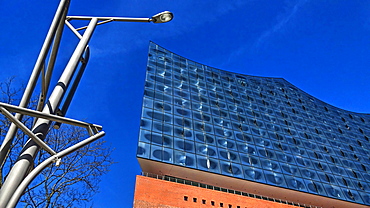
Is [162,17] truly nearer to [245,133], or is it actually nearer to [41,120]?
[41,120]

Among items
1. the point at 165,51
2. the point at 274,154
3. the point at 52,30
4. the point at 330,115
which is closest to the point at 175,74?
the point at 165,51

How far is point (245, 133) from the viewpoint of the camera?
2941 cm

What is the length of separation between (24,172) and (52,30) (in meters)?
1.56

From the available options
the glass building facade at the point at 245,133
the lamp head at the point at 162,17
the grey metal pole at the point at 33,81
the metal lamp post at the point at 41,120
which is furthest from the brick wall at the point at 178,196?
the grey metal pole at the point at 33,81

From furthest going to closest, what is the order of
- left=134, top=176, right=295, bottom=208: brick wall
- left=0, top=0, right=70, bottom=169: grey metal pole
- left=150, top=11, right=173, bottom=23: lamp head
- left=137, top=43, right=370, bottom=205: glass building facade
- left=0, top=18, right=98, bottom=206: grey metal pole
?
left=137, top=43, right=370, bottom=205: glass building facade → left=134, top=176, right=295, bottom=208: brick wall → left=150, top=11, right=173, bottom=23: lamp head → left=0, top=0, right=70, bottom=169: grey metal pole → left=0, top=18, right=98, bottom=206: grey metal pole

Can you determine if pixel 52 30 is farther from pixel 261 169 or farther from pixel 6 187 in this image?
pixel 261 169

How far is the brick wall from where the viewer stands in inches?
723

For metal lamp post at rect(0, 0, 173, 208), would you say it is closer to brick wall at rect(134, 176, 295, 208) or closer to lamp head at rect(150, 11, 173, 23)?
lamp head at rect(150, 11, 173, 23)

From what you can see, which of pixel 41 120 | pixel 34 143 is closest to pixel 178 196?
pixel 41 120

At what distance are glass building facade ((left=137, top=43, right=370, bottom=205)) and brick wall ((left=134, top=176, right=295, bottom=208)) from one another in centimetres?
257

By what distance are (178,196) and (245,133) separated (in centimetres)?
1222

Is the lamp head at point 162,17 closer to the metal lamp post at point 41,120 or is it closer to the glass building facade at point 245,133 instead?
the metal lamp post at point 41,120

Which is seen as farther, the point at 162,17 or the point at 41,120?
the point at 162,17

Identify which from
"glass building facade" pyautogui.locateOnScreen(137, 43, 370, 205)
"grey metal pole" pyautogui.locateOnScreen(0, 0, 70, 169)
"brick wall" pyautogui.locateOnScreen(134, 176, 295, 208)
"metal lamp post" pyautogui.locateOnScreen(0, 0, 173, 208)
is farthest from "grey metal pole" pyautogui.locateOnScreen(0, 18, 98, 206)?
"glass building facade" pyautogui.locateOnScreen(137, 43, 370, 205)
